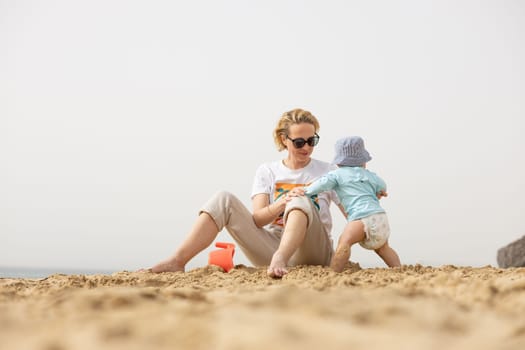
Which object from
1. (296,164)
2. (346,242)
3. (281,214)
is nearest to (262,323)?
(346,242)

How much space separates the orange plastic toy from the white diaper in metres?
1.11

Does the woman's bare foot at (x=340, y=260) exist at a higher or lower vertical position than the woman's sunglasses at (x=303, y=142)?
lower

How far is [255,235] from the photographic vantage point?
4.35m

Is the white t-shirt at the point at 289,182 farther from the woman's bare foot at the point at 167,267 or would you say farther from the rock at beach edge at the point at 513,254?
the rock at beach edge at the point at 513,254

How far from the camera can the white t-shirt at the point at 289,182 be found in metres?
4.50

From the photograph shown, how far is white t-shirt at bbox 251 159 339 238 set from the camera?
4.50 meters

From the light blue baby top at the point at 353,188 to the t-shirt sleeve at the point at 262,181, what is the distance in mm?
580

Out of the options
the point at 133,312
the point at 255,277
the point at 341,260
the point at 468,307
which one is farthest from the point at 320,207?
the point at 133,312

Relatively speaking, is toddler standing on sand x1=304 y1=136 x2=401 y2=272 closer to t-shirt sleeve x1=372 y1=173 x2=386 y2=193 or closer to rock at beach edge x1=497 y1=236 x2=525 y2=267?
t-shirt sleeve x1=372 y1=173 x2=386 y2=193

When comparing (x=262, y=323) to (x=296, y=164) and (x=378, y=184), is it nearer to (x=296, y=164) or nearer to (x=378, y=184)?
(x=378, y=184)

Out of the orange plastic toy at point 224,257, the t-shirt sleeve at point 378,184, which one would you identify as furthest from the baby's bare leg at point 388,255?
the orange plastic toy at point 224,257

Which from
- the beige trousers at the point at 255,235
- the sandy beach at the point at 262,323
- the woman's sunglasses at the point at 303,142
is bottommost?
the sandy beach at the point at 262,323

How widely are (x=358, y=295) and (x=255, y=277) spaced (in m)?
2.01

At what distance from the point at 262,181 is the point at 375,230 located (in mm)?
1141
